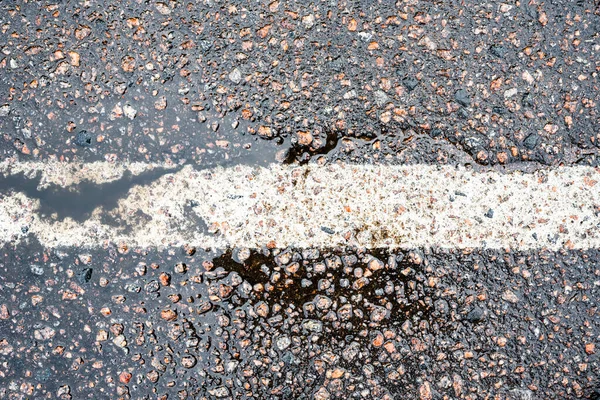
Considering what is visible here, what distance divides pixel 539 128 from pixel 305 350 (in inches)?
59.4

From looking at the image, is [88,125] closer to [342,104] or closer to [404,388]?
[342,104]

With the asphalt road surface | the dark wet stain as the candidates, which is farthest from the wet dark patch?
the dark wet stain

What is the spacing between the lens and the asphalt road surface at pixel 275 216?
5.79ft

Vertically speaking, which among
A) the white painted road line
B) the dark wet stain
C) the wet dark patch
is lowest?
the wet dark patch

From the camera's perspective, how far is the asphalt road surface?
176 cm

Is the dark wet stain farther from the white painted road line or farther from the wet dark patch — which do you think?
the wet dark patch

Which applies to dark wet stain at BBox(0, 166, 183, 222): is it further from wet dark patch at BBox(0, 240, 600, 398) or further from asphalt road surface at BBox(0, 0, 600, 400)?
wet dark patch at BBox(0, 240, 600, 398)

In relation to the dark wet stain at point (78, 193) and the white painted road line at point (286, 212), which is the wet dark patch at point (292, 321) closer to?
the white painted road line at point (286, 212)

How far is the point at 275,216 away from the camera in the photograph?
177 centimetres

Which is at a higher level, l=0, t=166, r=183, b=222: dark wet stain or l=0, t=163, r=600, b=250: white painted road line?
l=0, t=166, r=183, b=222: dark wet stain

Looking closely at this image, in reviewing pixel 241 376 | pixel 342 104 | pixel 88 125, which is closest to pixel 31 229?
pixel 88 125

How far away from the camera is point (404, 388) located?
178cm

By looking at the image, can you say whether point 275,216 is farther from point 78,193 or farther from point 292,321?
point 78,193

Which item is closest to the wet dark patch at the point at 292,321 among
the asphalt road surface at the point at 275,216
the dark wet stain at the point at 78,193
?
the asphalt road surface at the point at 275,216
